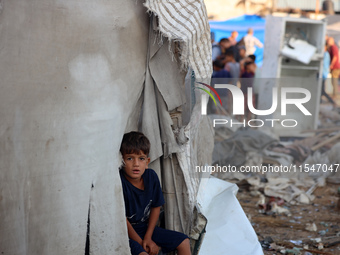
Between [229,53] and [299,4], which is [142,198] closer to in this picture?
[229,53]

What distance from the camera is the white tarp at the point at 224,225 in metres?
3.19

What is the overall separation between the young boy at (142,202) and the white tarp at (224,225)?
378 mm

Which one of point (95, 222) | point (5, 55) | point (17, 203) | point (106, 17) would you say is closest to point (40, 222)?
point (17, 203)

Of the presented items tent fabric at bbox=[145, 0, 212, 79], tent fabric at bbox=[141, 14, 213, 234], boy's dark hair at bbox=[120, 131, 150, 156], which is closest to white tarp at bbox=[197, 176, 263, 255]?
tent fabric at bbox=[141, 14, 213, 234]

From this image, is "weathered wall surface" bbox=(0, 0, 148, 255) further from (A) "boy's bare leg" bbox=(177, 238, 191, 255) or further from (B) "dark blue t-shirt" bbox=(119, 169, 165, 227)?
(A) "boy's bare leg" bbox=(177, 238, 191, 255)

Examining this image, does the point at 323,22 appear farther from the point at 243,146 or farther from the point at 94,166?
the point at 94,166

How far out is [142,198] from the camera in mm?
2803

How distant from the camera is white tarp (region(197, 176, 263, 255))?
10.5 feet

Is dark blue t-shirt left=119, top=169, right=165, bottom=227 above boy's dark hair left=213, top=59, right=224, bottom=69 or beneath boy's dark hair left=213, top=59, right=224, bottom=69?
beneath

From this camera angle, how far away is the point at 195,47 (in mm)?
2801

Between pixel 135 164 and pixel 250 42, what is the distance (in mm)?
9140

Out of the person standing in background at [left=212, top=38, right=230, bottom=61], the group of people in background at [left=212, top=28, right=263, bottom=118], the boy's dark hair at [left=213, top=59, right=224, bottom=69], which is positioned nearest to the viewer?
the group of people in background at [left=212, top=28, right=263, bottom=118]

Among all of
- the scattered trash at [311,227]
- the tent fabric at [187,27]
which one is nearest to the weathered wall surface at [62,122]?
the tent fabric at [187,27]

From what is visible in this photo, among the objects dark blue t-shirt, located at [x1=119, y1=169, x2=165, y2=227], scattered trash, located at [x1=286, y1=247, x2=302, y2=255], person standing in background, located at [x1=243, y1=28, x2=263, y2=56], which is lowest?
scattered trash, located at [x1=286, y1=247, x2=302, y2=255]
